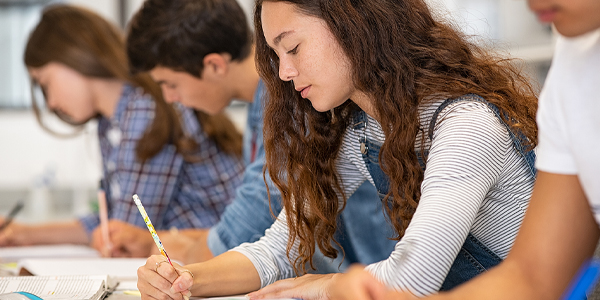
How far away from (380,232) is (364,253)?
0.06m

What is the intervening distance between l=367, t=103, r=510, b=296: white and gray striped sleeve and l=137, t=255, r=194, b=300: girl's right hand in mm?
298

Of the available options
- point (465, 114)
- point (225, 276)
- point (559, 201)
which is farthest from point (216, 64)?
point (559, 201)

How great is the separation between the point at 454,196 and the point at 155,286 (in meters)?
0.46

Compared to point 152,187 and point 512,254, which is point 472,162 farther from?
point 152,187

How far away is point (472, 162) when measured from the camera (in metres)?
0.78

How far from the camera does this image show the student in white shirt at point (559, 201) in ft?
1.89

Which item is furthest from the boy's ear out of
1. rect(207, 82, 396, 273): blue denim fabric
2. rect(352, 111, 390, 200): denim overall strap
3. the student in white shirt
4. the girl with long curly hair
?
the student in white shirt

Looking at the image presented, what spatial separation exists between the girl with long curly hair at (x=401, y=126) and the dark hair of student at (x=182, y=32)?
47 cm

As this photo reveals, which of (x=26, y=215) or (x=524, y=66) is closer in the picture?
(x=524, y=66)

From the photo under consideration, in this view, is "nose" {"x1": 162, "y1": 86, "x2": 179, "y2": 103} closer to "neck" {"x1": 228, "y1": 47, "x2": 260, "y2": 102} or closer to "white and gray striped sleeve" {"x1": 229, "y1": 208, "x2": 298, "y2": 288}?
"neck" {"x1": 228, "y1": 47, "x2": 260, "y2": 102}

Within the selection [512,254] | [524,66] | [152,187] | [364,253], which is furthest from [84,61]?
[512,254]

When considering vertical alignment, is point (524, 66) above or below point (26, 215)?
above

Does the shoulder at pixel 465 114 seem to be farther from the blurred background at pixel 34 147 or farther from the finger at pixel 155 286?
the blurred background at pixel 34 147

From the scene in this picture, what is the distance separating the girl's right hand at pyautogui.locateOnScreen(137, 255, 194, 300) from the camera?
0.89 m
